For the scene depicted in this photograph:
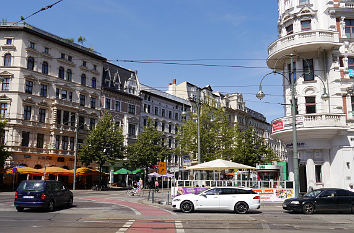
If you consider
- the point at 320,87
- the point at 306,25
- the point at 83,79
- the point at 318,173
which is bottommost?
the point at 318,173

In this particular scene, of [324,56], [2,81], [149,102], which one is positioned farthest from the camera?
[149,102]

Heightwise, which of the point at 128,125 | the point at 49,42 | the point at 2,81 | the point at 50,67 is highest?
the point at 49,42

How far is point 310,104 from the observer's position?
2714cm

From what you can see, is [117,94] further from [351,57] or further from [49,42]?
[351,57]

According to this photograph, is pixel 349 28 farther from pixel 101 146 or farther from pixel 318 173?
→ pixel 101 146

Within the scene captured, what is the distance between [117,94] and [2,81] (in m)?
18.1

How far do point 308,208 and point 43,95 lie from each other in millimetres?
37934

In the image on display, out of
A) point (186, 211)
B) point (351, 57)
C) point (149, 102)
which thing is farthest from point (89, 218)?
point (149, 102)

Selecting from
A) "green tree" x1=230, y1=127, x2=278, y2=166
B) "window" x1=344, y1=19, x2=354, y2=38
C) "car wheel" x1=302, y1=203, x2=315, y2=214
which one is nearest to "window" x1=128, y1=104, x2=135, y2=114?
"green tree" x1=230, y1=127, x2=278, y2=166

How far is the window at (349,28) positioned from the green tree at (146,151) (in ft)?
103

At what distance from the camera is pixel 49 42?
45844 mm

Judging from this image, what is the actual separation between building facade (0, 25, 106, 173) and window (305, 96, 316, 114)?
28.7m

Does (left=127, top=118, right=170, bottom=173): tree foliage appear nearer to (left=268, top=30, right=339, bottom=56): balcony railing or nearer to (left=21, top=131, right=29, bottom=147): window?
(left=21, top=131, right=29, bottom=147): window

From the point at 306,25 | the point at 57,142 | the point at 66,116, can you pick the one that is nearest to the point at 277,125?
the point at 306,25
